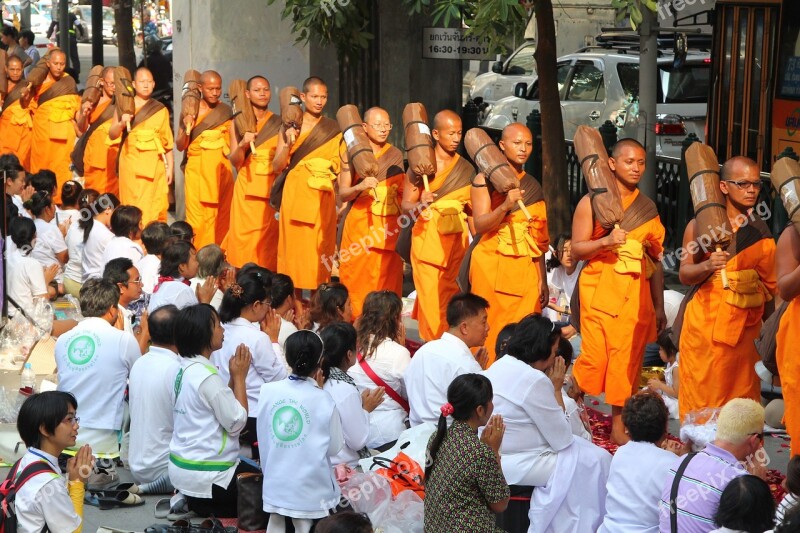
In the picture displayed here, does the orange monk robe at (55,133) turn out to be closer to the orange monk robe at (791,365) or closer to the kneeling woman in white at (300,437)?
the kneeling woman in white at (300,437)

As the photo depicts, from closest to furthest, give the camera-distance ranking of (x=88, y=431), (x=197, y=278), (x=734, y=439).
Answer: (x=734, y=439)
(x=88, y=431)
(x=197, y=278)

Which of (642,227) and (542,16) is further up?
(542,16)

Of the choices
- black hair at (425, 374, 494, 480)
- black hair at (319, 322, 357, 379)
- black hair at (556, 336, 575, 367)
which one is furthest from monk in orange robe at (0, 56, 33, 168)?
black hair at (425, 374, 494, 480)

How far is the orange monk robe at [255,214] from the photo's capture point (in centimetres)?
1081

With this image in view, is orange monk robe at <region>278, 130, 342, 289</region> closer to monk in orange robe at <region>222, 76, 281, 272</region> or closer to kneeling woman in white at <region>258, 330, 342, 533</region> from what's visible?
monk in orange robe at <region>222, 76, 281, 272</region>

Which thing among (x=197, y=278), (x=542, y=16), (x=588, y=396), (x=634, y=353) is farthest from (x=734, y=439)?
(x=542, y=16)

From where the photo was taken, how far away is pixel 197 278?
8523mm

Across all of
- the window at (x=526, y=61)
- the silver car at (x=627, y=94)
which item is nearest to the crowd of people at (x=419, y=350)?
the silver car at (x=627, y=94)

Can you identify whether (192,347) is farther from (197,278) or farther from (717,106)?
(717,106)

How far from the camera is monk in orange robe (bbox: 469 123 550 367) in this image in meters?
8.10

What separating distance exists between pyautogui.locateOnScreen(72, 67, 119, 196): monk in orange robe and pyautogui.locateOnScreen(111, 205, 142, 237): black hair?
367 centimetres

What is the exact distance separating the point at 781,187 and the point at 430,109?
687cm

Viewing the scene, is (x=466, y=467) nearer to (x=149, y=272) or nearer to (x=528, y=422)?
(x=528, y=422)

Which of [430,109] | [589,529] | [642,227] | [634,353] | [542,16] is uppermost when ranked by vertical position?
[542,16]
